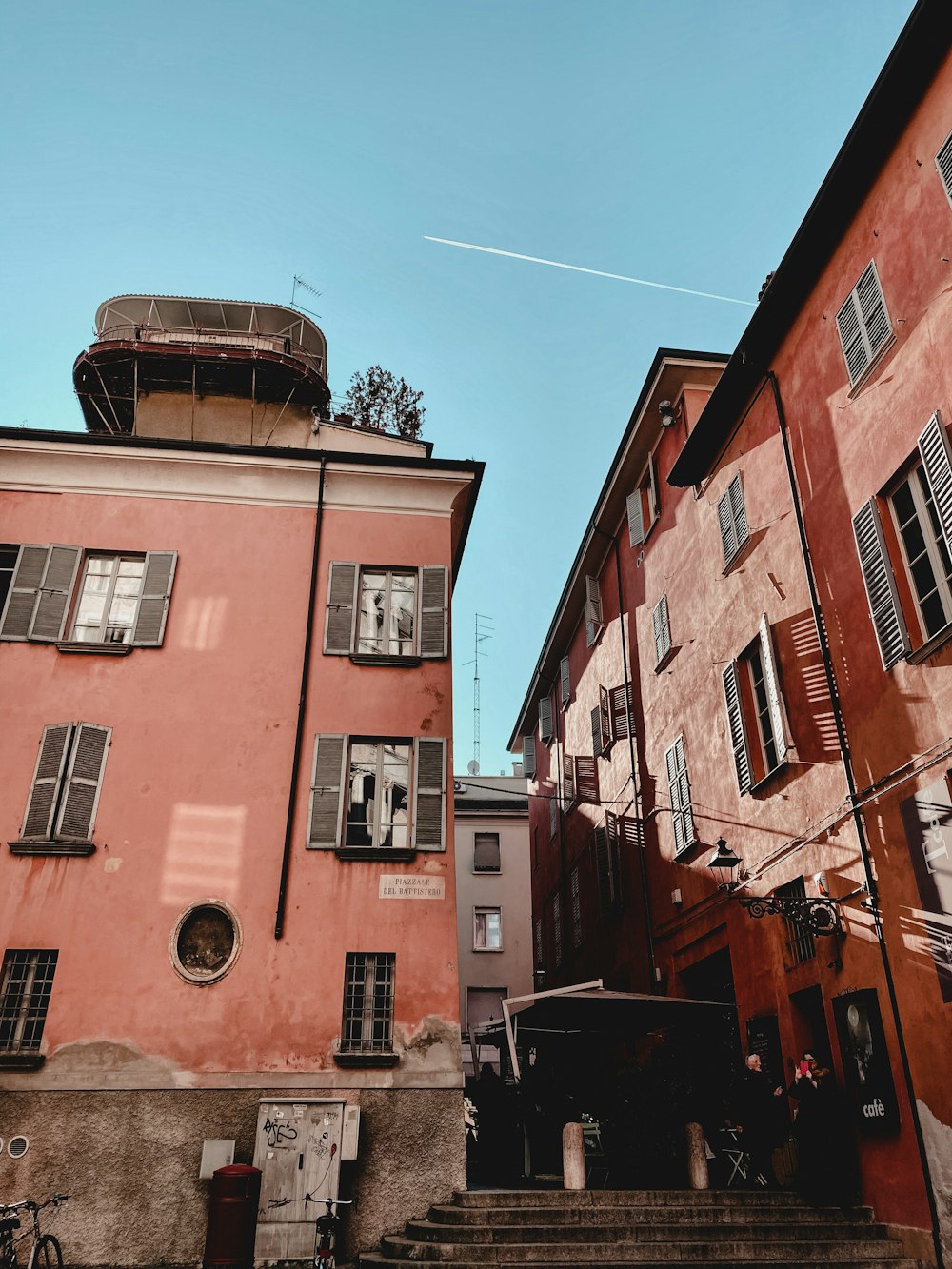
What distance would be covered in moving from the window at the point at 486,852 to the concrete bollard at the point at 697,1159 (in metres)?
24.5

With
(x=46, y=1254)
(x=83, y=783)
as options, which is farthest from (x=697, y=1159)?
(x=83, y=783)

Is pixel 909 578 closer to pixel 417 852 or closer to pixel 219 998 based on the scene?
pixel 417 852

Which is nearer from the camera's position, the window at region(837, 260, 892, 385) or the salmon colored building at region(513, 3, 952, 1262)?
the salmon colored building at region(513, 3, 952, 1262)

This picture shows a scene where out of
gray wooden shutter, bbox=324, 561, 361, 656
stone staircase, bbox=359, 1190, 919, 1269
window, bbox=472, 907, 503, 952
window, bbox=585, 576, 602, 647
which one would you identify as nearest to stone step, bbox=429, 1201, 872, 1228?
stone staircase, bbox=359, 1190, 919, 1269

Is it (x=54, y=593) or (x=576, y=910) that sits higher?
(x=54, y=593)

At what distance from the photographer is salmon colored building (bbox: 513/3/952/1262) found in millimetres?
9164

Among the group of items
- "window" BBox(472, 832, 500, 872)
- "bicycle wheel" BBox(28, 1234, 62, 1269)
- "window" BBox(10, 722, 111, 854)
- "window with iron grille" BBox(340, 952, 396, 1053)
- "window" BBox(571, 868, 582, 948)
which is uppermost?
"window" BBox(472, 832, 500, 872)

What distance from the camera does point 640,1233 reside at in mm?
9430

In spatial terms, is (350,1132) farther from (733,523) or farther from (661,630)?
(661,630)

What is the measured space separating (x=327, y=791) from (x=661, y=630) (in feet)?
25.2

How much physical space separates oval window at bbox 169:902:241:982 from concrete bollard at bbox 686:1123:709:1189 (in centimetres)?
572

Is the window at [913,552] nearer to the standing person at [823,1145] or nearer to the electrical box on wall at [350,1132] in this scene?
the standing person at [823,1145]

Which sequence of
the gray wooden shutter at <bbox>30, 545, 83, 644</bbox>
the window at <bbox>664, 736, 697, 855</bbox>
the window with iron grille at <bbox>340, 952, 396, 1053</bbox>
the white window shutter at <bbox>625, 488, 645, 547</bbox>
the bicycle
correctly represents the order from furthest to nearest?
the white window shutter at <bbox>625, 488, 645, 547</bbox>, the window at <bbox>664, 736, 697, 855</bbox>, the gray wooden shutter at <bbox>30, 545, 83, 644</bbox>, the window with iron grille at <bbox>340, 952, 396, 1053</bbox>, the bicycle

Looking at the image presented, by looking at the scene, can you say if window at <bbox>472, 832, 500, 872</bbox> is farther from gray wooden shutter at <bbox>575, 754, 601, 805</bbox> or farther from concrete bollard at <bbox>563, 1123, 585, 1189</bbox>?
concrete bollard at <bbox>563, 1123, 585, 1189</bbox>
